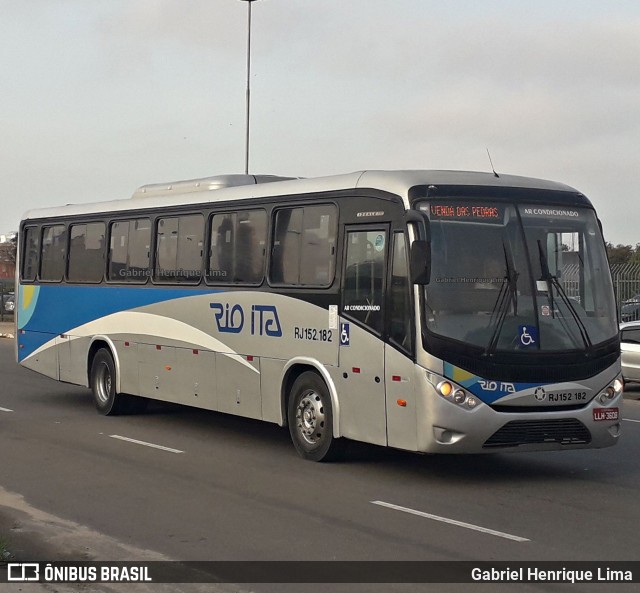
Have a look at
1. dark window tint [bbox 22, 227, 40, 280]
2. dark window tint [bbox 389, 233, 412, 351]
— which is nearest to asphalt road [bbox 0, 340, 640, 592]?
dark window tint [bbox 389, 233, 412, 351]

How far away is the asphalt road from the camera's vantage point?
8156mm

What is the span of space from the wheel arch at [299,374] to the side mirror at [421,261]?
191 cm

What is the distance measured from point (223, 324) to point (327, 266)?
7.61ft

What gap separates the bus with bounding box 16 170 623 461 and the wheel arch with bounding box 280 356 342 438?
2 cm

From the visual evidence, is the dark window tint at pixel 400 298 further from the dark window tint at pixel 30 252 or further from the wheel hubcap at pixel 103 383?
the dark window tint at pixel 30 252

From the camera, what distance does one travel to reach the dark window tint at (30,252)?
61.6 feet

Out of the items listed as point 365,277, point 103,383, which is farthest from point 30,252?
point 365,277

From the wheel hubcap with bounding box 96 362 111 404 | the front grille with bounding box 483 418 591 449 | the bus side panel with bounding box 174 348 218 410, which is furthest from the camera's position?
the wheel hubcap with bounding box 96 362 111 404

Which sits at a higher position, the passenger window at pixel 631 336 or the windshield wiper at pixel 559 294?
the windshield wiper at pixel 559 294

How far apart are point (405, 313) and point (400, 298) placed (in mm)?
183

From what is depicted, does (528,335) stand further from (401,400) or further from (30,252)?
(30,252)

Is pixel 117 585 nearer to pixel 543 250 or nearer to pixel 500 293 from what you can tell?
pixel 500 293

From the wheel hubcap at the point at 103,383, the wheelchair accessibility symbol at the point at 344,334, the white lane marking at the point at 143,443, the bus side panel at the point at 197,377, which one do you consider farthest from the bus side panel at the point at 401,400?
the wheel hubcap at the point at 103,383

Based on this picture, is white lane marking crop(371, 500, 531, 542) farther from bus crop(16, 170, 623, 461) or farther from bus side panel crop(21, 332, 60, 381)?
bus side panel crop(21, 332, 60, 381)
